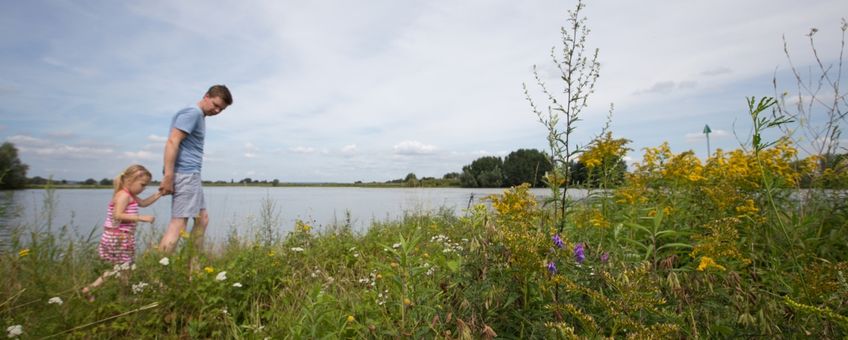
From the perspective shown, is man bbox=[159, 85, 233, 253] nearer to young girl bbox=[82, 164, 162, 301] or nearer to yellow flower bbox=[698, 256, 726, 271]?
young girl bbox=[82, 164, 162, 301]

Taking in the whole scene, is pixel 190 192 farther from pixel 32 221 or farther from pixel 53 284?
pixel 53 284

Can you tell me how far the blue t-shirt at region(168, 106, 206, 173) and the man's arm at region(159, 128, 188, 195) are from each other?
67 mm

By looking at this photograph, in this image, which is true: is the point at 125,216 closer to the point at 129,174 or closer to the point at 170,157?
the point at 129,174

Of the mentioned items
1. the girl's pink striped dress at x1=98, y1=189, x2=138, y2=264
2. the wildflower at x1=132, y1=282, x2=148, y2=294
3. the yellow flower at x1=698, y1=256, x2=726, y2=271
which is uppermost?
the yellow flower at x1=698, y1=256, x2=726, y2=271

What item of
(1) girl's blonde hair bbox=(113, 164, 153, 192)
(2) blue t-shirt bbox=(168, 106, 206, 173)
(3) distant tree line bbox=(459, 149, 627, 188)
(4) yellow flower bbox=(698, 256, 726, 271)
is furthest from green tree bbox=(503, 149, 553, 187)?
(1) girl's blonde hair bbox=(113, 164, 153, 192)

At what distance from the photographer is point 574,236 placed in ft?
8.48

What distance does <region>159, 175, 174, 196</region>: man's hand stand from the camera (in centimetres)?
382

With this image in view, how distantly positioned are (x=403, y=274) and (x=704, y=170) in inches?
138

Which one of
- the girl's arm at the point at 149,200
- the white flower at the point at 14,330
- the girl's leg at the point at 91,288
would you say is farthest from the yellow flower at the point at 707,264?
the girl's arm at the point at 149,200

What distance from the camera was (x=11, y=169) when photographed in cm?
270

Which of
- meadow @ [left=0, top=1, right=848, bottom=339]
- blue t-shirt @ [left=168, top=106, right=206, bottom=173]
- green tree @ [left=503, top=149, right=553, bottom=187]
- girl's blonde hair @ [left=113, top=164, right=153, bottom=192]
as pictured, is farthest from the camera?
girl's blonde hair @ [left=113, top=164, right=153, bottom=192]

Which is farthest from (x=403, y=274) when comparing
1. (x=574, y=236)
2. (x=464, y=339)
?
(x=574, y=236)

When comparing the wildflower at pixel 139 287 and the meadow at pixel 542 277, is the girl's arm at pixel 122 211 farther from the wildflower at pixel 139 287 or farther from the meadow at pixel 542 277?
the wildflower at pixel 139 287

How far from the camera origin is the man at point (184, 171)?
3.84 metres
